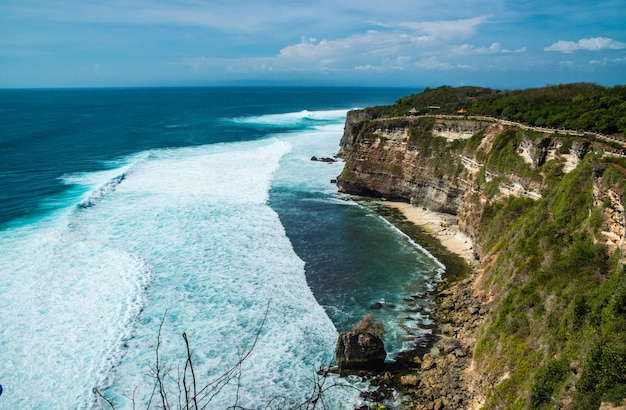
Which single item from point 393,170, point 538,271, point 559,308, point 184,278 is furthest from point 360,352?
point 393,170

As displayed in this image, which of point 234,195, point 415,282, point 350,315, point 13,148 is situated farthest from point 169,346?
point 13,148

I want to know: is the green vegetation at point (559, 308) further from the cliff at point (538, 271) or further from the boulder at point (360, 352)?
the boulder at point (360, 352)

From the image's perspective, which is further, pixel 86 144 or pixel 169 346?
pixel 86 144

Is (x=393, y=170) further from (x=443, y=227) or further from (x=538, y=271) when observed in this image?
(x=538, y=271)

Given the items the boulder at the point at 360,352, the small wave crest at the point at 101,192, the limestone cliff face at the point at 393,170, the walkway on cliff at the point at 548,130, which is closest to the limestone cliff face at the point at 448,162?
the limestone cliff face at the point at 393,170

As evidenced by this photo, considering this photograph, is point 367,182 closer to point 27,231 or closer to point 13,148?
point 27,231

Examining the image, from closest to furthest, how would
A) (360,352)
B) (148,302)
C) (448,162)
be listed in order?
(360,352) → (148,302) → (448,162)
